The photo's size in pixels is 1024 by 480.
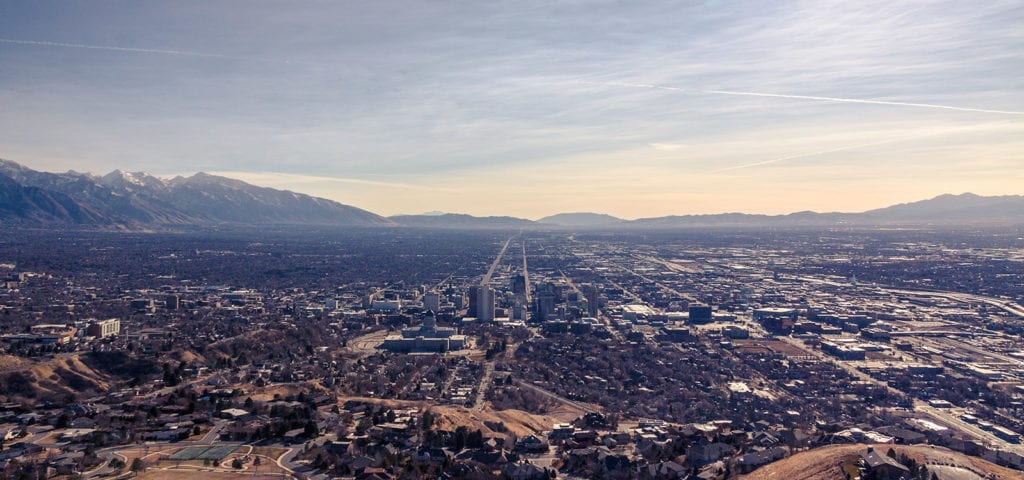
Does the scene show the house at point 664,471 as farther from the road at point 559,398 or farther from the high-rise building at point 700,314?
the high-rise building at point 700,314

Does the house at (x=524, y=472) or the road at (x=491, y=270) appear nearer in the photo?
the house at (x=524, y=472)

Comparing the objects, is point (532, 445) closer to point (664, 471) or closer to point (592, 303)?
point (664, 471)

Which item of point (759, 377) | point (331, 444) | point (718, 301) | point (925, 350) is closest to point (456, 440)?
point (331, 444)

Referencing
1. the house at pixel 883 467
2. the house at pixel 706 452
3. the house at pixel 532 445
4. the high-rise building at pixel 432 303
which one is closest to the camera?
the house at pixel 883 467

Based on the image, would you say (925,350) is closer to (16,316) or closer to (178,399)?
(178,399)

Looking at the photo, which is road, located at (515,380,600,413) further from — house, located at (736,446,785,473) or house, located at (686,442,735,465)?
house, located at (736,446,785,473)

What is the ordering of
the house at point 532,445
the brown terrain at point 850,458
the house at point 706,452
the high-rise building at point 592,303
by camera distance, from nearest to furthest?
the brown terrain at point 850,458, the house at point 706,452, the house at point 532,445, the high-rise building at point 592,303

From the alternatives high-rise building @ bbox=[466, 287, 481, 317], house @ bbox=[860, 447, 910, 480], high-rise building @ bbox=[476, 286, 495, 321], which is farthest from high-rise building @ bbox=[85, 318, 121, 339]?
house @ bbox=[860, 447, 910, 480]

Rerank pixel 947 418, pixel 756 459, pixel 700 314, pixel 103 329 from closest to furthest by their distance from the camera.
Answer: pixel 756 459
pixel 947 418
pixel 103 329
pixel 700 314

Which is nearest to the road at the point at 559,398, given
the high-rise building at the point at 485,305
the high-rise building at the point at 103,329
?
the high-rise building at the point at 485,305

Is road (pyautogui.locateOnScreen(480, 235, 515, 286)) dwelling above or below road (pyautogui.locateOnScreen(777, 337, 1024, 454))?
above

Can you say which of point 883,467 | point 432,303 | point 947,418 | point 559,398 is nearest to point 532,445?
point 559,398
